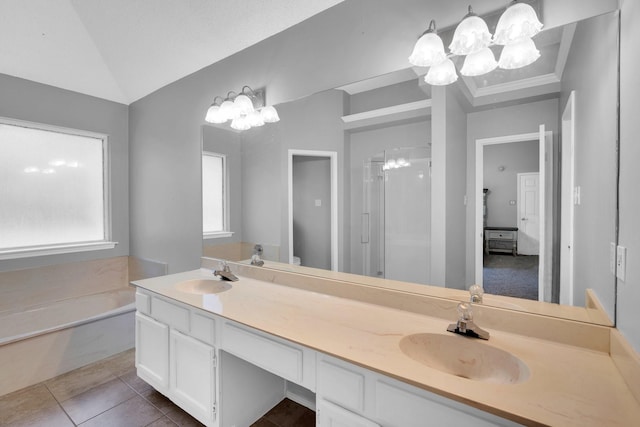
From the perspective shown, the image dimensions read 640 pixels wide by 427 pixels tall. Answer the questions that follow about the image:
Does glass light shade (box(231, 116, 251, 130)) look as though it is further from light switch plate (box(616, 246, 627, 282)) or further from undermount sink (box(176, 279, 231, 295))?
light switch plate (box(616, 246, 627, 282))

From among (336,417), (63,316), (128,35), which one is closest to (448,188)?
(336,417)

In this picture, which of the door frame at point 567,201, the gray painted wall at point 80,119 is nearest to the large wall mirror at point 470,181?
the door frame at point 567,201

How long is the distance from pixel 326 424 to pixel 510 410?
64cm

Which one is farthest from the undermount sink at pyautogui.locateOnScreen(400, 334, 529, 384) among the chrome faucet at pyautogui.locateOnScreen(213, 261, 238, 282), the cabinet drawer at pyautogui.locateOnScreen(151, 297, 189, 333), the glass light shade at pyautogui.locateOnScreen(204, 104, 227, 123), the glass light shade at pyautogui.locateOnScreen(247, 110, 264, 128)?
the glass light shade at pyautogui.locateOnScreen(204, 104, 227, 123)

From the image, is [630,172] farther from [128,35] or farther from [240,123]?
[128,35]

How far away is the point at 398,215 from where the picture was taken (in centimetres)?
161

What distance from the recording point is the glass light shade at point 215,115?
2.32 metres

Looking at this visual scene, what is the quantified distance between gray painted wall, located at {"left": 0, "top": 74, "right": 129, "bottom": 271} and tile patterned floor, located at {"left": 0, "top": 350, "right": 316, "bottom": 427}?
123 cm

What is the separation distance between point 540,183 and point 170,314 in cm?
205

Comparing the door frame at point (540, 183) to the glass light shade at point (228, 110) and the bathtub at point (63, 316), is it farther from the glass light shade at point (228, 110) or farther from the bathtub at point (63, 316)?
the bathtub at point (63, 316)

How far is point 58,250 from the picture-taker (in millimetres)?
2857

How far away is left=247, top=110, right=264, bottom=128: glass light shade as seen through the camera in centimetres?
222

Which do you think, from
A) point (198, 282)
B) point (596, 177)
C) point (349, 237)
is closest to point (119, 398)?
point (198, 282)

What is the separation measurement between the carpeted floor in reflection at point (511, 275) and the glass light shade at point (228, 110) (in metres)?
1.97
